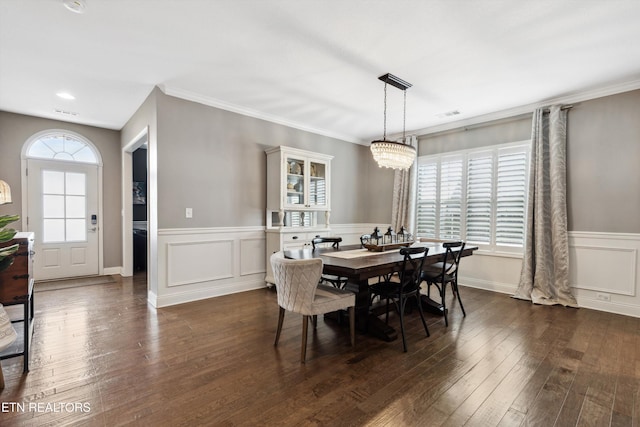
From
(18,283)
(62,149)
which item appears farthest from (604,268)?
(62,149)

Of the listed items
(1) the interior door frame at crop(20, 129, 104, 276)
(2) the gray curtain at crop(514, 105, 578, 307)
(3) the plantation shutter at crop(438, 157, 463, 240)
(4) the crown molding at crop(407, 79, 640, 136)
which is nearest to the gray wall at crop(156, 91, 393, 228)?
(4) the crown molding at crop(407, 79, 640, 136)

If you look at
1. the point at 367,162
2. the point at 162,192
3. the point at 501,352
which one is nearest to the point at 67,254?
the point at 162,192

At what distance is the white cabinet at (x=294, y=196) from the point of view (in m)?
4.43

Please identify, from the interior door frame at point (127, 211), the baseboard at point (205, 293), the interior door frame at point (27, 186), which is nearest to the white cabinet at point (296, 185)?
the baseboard at point (205, 293)

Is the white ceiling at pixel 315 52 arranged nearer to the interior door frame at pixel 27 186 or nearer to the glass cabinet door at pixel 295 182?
the interior door frame at pixel 27 186

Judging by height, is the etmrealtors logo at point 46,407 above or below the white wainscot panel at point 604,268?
below

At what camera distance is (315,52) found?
285cm

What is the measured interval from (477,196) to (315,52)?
3.41 meters

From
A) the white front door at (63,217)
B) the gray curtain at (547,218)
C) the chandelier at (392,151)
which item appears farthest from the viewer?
the white front door at (63,217)

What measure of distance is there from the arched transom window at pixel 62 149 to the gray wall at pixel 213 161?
2.65 m

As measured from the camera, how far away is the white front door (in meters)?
4.74

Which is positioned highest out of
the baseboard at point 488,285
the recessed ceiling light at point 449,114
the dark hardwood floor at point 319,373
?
the recessed ceiling light at point 449,114

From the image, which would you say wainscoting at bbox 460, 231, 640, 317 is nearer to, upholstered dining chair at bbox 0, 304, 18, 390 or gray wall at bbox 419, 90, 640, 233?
gray wall at bbox 419, 90, 640, 233

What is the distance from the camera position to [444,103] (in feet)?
13.6
